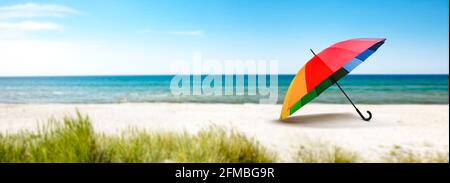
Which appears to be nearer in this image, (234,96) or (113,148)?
(113,148)

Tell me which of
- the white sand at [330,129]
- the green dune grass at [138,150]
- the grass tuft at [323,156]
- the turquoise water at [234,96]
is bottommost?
the turquoise water at [234,96]

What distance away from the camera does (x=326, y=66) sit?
4.73 m

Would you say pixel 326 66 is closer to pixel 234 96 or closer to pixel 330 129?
pixel 330 129

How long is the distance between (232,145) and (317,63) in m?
1.95

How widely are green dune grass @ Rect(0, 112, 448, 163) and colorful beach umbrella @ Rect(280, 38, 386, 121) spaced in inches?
47.4

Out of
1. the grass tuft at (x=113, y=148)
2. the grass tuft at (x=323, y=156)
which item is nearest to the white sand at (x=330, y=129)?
the grass tuft at (x=323, y=156)

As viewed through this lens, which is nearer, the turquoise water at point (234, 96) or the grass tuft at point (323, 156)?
the grass tuft at point (323, 156)

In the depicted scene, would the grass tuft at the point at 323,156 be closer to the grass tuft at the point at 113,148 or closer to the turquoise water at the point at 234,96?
the grass tuft at the point at 113,148

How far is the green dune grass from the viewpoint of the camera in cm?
322

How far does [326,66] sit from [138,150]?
96.4 inches

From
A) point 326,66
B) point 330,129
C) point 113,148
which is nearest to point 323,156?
point 326,66

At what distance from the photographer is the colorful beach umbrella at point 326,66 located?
179 inches

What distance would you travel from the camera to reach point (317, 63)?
16.1 ft

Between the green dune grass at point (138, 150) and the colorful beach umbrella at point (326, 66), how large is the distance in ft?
3.95
